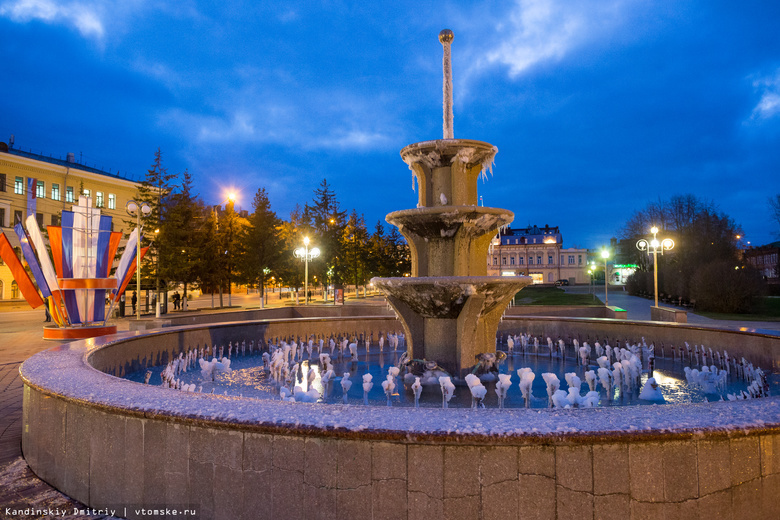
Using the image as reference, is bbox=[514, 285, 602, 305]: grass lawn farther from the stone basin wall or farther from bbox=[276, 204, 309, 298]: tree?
the stone basin wall

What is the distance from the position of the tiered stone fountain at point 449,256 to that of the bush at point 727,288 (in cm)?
2670

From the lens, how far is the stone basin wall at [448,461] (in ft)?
10.9

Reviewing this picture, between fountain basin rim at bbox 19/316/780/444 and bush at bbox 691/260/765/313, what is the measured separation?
98.6ft

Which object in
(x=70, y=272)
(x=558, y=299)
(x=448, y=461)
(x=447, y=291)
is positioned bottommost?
(x=558, y=299)

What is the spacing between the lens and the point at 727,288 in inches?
1130

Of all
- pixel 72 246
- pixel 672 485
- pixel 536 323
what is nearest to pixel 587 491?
pixel 672 485

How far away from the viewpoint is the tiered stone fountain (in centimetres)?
880

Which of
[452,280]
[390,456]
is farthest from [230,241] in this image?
[390,456]

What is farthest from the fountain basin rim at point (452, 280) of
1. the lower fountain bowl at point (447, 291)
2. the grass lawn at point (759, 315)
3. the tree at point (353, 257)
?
the tree at point (353, 257)

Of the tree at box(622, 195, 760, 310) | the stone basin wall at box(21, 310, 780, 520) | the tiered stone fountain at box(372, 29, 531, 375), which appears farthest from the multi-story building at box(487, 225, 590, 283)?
the stone basin wall at box(21, 310, 780, 520)

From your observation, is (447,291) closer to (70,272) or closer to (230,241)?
(70,272)

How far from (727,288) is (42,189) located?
57250 mm

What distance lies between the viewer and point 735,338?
1102 cm

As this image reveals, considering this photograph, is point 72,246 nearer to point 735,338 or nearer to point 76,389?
point 76,389
